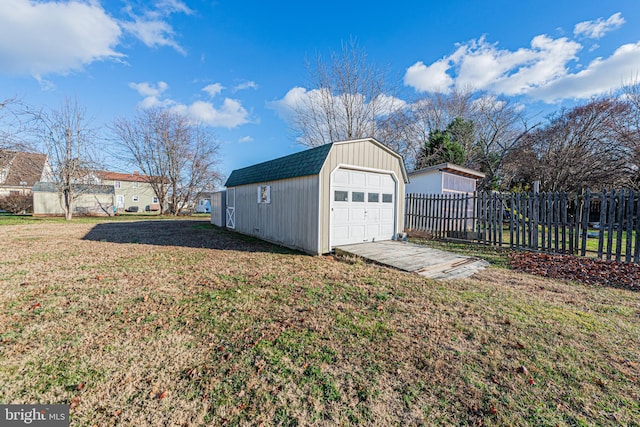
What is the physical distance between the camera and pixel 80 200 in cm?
2386

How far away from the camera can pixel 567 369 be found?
2.43 m

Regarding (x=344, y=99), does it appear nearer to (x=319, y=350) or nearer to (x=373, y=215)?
(x=373, y=215)

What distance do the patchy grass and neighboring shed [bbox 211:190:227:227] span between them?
1006 centimetres

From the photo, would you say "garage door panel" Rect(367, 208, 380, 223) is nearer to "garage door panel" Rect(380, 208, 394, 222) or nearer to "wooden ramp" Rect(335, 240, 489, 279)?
"garage door panel" Rect(380, 208, 394, 222)

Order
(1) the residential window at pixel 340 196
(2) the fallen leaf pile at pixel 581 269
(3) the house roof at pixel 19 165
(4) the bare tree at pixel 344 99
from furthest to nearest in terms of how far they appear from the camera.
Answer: (4) the bare tree at pixel 344 99 < (3) the house roof at pixel 19 165 < (1) the residential window at pixel 340 196 < (2) the fallen leaf pile at pixel 581 269

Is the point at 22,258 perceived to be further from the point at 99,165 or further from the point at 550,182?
the point at 550,182

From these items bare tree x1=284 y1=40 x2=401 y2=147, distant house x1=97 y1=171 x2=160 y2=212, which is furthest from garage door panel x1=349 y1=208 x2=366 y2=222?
distant house x1=97 y1=171 x2=160 y2=212

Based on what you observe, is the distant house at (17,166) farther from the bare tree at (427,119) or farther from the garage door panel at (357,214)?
the bare tree at (427,119)

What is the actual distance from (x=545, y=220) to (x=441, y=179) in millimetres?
5341

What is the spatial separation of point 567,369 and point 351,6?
51.2 ft

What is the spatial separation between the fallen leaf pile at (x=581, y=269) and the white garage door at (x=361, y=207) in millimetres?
3956

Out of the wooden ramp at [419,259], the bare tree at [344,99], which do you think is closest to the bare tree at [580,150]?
the bare tree at [344,99]

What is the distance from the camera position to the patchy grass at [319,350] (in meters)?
1.96

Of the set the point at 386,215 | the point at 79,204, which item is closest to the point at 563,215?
the point at 386,215
